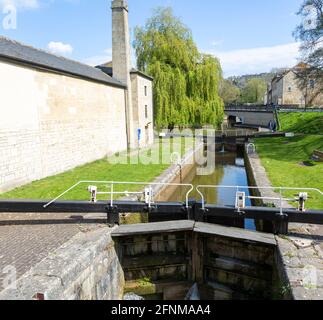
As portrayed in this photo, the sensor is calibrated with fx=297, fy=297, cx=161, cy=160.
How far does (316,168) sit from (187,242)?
8274 millimetres

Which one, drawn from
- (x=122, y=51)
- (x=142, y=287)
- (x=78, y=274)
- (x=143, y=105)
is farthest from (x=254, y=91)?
(x=78, y=274)

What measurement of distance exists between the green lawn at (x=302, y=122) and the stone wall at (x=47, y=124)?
1985 centimetres

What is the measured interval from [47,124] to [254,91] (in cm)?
7374

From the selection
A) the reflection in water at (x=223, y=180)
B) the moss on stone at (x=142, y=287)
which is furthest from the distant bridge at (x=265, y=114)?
the moss on stone at (x=142, y=287)

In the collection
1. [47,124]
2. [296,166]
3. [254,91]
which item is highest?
[254,91]

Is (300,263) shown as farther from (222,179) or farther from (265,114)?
(265,114)

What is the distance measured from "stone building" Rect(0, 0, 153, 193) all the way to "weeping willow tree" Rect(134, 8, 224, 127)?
4.30 metres

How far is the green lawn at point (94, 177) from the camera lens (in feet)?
29.1

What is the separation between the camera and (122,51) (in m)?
19.0

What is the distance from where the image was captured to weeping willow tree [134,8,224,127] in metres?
25.0

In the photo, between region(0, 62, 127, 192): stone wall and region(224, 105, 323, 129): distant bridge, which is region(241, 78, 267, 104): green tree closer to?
region(224, 105, 323, 129): distant bridge

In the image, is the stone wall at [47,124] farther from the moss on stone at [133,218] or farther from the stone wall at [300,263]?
the stone wall at [300,263]

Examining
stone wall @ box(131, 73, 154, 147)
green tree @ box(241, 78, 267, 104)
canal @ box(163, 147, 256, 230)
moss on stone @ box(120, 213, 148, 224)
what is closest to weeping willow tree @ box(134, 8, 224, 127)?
stone wall @ box(131, 73, 154, 147)
